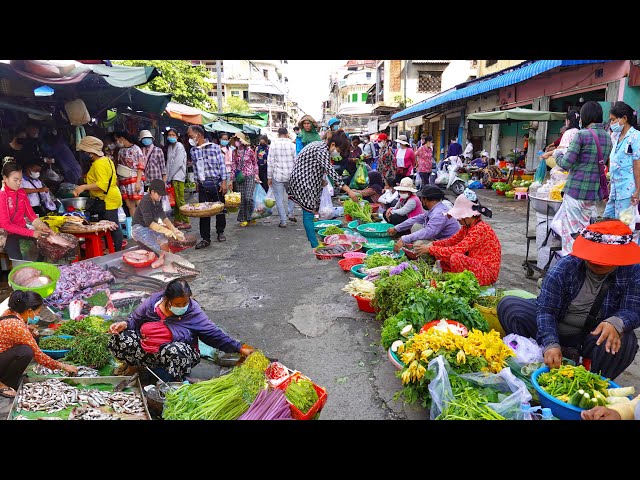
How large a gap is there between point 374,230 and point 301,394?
4656mm

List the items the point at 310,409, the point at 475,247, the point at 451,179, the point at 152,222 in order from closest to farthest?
the point at 310,409 → the point at 475,247 → the point at 152,222 → the point at 451,179

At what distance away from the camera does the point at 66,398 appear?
2930 mm

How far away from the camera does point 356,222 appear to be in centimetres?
823

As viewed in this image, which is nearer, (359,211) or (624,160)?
(624,160)

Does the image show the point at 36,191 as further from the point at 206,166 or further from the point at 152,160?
the point at 152,160

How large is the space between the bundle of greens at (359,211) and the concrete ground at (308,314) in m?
1.02

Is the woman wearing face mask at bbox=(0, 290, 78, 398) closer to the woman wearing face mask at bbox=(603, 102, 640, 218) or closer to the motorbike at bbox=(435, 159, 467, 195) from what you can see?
the woman wearing face mask at bbox=(603, 102, 640, 218)

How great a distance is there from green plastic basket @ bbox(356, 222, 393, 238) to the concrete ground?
0.86 metres

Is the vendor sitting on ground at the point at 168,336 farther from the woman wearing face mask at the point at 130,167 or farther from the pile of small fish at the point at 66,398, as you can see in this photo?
the woman wearing face mask at the point at 130,167

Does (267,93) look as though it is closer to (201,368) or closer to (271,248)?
(271,248)

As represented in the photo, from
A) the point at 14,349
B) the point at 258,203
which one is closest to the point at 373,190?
the point at 258,203

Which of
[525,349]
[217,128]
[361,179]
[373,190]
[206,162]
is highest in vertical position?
[217,128]

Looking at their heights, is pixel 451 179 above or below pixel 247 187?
below
